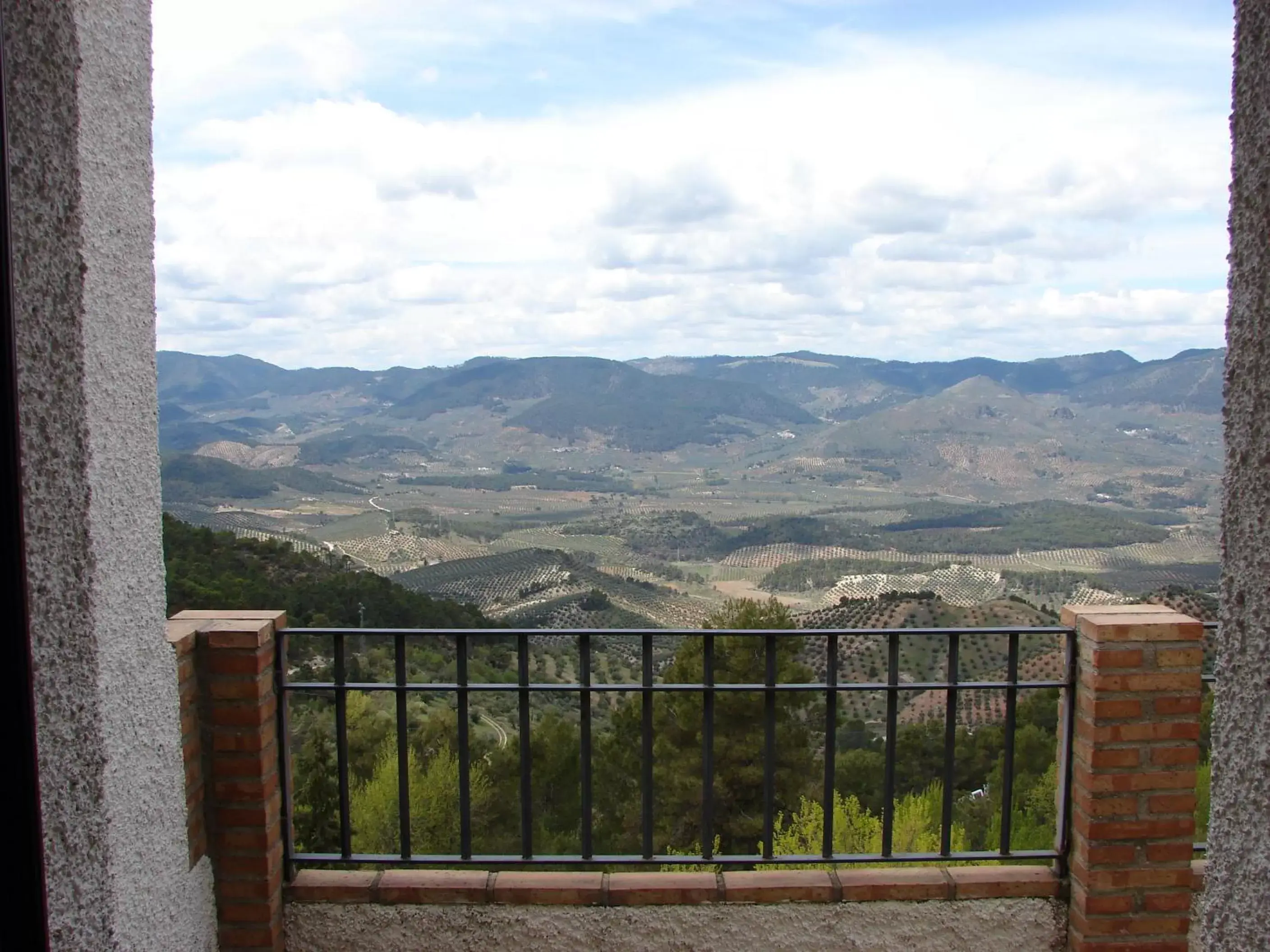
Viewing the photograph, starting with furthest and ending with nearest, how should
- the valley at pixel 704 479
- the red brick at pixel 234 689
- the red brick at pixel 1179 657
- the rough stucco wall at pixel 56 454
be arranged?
1. the valley at pixel 704 479
2. the red brick at pixel 1179 657
3. the red brick at pixel 234 689
4. the rough stucco wall at pixel 56 454

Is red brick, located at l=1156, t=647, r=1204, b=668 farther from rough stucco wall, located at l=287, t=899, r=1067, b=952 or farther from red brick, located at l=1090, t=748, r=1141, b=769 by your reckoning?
rough stucco wall, located at l=287, t=899, r=1067, b=952

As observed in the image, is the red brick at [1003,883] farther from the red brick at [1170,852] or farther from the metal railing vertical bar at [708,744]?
the metal railing vertical bar at [708,744]

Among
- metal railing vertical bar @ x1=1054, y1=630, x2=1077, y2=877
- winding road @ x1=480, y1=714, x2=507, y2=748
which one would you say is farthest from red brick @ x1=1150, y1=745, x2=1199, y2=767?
winding road @ x1=480, y1=714, x2=507, y2=748

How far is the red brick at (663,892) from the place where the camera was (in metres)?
3.24

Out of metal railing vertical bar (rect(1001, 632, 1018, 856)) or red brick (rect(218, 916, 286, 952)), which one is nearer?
red brick (rect(218, 916, 286, 952))

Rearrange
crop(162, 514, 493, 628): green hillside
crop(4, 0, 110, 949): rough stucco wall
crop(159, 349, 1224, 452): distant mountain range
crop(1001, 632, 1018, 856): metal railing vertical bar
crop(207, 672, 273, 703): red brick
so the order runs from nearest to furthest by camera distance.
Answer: crop(4, 0, 110, 949): rough stucco wall, crop(207, 672, 273, 703): red brick, crop(1001, 632, 1018, 856): metal railing vertical bar, crop(162, 514, 493, 628): green hillside, crop(159, 349, 1224, 452): distant mountain range

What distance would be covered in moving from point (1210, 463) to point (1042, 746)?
11315 centimetres

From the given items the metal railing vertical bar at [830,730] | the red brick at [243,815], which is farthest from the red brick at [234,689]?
the metal railing vertical bar at [830,730]

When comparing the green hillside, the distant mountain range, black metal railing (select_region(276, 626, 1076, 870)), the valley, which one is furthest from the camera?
the distant mountain range

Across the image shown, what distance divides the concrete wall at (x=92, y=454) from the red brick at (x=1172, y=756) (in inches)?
121

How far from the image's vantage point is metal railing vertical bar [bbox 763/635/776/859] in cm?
316

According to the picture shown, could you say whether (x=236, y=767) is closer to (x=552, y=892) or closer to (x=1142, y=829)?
(x=552, y=892)

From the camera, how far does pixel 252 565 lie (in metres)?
24.7

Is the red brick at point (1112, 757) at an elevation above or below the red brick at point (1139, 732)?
below
